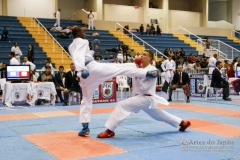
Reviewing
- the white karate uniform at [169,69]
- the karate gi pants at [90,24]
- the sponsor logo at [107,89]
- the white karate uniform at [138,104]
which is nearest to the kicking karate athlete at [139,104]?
the white karate uniform at [138,104]

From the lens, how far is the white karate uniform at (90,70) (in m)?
5.14

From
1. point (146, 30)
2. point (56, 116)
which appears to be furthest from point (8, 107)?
point (146, 30)

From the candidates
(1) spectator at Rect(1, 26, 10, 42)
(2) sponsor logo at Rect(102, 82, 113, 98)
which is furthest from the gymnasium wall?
(2) sponsor logo at Rect(102, 82, 113, 98)

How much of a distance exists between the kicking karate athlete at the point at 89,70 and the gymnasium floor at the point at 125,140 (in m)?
0.56

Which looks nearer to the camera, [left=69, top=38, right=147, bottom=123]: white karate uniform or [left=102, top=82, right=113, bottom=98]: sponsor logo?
[left=69, top=38, right=147, bottom=123]: white karate uniform

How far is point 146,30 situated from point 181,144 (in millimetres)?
21871

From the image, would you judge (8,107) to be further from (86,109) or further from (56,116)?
(86,109)

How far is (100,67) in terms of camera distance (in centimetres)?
Answer: 526

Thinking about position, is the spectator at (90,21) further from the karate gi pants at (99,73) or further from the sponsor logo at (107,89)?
the karate gi pants at (99,73)

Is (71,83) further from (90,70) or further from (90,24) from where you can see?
(90,24)

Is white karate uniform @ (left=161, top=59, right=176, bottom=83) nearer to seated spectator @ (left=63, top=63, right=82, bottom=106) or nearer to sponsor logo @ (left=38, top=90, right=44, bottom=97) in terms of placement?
seated spectator @ (left=63, top=63, right=82, bottom=106)

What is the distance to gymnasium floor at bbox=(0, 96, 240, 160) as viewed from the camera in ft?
14.3

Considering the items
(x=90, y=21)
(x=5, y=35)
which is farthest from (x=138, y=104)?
(x=90, y=21)

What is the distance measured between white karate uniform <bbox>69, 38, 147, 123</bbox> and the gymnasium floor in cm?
60
